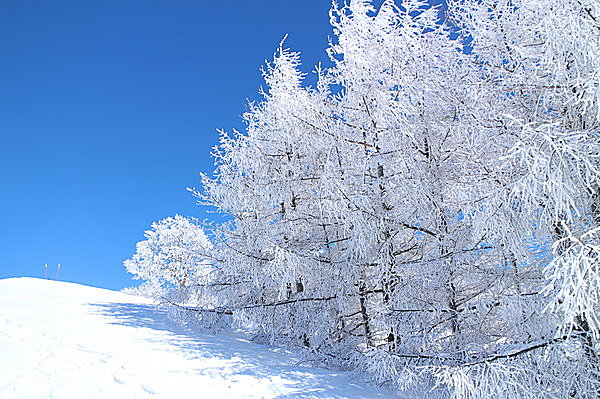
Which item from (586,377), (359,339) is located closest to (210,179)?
(359,339)

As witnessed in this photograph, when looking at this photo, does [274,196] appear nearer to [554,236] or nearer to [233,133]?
[233,133]

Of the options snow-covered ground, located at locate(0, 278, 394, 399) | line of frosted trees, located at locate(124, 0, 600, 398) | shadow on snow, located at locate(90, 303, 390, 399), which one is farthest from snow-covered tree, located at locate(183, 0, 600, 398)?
snow-covered ground, located at locate(0, 278, 394, 399)

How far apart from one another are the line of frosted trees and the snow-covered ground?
804 millimetres

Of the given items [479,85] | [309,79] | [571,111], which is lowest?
[571,111]

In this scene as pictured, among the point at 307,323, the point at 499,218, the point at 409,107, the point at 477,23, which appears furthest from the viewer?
the point at 307,323

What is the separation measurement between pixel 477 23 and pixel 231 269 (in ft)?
18.8

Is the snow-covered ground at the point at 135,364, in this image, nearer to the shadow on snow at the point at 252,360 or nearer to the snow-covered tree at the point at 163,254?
the shadow on snow at the point at 252,360

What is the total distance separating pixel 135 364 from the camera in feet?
15.1

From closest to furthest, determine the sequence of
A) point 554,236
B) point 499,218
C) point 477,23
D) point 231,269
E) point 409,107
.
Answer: point 499,218, point 554,236, point 477,23, point 409,107, point 231,269

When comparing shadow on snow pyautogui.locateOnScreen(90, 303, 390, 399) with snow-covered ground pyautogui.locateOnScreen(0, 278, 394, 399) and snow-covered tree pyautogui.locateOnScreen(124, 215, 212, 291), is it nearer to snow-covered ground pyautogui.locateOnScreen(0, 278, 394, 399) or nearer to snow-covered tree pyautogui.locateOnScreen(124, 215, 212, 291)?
snow-covered ground pyautogui.locateOnScreen(0, 278, 394, 399)

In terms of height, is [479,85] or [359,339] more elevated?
[479,85]

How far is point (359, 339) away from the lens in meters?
7.40

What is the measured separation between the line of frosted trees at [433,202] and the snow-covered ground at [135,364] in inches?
31.7

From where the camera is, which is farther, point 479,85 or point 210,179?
point 210,179
